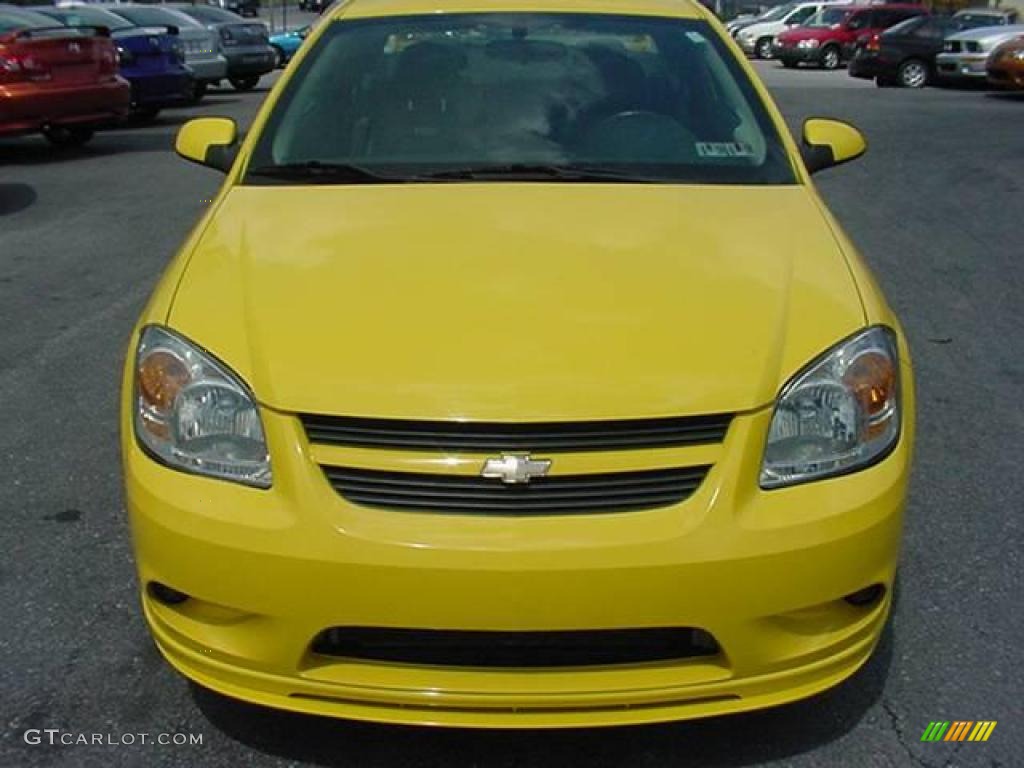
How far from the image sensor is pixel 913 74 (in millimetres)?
23422

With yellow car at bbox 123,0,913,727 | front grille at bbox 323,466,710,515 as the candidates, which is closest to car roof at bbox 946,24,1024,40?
yellow car at bbox 123,0,913,727

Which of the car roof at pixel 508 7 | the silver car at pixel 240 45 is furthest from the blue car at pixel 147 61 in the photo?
the car roof at pixel 508 7

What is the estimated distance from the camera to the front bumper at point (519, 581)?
231 cm

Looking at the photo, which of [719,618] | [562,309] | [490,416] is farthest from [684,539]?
[562,309]

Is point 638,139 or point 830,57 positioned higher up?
point 638,139

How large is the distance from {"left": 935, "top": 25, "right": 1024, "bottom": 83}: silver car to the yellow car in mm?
20661

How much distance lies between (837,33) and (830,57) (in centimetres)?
62

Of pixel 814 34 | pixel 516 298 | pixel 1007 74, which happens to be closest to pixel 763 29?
pixel 814 34

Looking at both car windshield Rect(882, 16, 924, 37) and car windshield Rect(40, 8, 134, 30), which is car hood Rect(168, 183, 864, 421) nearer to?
car windshield Rect(40, 8, 134, 30)

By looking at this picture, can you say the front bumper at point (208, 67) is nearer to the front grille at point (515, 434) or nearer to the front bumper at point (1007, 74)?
the front bumper at point (1007, 74)

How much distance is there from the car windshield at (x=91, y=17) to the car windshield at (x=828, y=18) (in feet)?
65.7

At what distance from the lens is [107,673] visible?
119 inches

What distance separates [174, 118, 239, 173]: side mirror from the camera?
405 centimetres

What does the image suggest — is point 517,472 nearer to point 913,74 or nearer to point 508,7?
point 508,7
